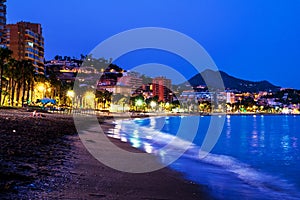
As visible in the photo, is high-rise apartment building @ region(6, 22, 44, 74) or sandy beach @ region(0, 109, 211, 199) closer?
Result: sandy beach @ region(0, 109, 211, 199)

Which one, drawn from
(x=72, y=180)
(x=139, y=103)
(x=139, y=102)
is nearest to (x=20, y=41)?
(x=139, y=102)

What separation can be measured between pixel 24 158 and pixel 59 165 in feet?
3.73

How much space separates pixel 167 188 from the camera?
446 inches

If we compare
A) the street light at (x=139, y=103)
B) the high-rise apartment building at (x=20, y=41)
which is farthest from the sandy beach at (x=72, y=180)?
the street light at (x=139, y=103)

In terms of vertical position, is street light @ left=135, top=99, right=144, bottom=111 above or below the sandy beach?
above

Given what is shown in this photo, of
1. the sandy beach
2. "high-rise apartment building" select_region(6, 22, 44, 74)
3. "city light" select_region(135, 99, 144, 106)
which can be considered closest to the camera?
the sandy beach

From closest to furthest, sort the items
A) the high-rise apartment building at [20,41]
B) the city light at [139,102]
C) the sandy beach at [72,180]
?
1. the sandy beach at [72,180]
2. the high-rise apartment building at [20,41]
3. the city light at [139,102]

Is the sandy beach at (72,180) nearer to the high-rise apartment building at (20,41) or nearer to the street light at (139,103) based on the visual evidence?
the high-rise apartment building at (20,41)

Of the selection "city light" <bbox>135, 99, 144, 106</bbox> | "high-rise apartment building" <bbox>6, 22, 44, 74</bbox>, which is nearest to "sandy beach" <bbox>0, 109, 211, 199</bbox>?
"high-rise apartment building" <bbox>6, 22, 44, 74</bbox>

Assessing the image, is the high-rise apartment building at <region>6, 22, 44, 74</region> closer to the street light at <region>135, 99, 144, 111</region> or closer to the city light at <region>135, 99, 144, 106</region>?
the city light at <region>135, 99, 144, 106</region>

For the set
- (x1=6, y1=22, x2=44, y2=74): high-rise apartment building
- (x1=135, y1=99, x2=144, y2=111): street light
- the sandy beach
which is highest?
(x1=6, y1=22, x2=44, y2=74): high-rise apartment building

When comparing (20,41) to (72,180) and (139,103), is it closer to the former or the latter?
(139,103)

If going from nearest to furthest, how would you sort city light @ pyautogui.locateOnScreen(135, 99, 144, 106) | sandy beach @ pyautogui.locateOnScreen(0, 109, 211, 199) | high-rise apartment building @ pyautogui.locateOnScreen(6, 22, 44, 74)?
sandy beach @ pyautogui.locateOnScreen(0, 109, 211, 199)
high-rise apartment building @ pyautogui.locateOnScreen(6, 22, 44, 74)
city light @ pyautogui.locateOnScreen(135, 99, 144, 106)

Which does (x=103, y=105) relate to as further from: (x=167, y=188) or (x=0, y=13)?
(x=167, y=188)
